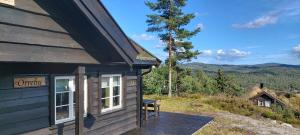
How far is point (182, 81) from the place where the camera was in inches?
1320

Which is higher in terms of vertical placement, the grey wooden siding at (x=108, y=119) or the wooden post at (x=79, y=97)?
the wooden post at (x=79, y=97)

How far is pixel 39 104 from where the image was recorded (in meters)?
5.67

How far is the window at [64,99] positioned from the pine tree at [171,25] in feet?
64.0

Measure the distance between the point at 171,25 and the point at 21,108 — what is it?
21.5 m

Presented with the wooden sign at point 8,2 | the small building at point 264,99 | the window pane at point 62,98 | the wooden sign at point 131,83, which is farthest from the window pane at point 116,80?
the small building at point 264,99

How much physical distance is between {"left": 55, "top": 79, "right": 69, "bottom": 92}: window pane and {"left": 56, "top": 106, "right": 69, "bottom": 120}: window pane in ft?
1.41

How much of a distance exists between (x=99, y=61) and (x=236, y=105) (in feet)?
47.2

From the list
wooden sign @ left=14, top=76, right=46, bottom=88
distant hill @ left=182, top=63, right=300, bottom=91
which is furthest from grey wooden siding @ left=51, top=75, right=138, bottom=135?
distant hill @ left=182, top=63, right=300, bottom=91

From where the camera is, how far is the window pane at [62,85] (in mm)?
6309

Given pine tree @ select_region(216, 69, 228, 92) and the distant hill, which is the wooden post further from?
the distant hill

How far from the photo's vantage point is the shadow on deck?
32.0ft

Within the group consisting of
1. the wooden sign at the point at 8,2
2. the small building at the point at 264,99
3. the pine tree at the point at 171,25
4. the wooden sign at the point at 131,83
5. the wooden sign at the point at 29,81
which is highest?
the pine tree at the point at 171,25

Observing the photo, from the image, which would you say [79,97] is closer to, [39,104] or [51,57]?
[51,57]

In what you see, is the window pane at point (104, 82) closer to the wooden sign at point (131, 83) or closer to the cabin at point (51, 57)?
the cabin at point (51, 57)
